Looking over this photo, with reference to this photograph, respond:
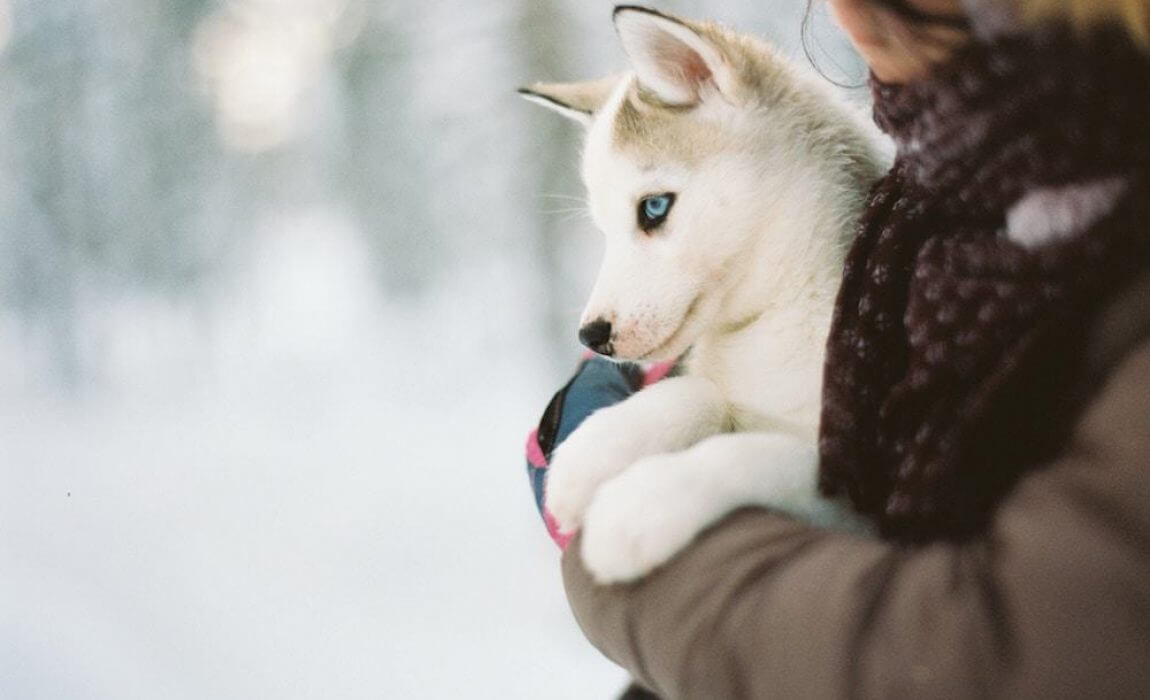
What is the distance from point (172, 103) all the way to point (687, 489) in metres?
1.91

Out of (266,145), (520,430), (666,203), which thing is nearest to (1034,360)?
(666,203)

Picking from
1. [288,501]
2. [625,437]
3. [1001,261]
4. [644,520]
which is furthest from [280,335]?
[1001,261]

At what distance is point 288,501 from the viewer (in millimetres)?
1923

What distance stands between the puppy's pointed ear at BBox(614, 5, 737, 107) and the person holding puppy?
0.30 metres

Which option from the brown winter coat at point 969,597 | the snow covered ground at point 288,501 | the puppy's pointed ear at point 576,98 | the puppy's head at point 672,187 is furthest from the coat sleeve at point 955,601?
the snow covered ground at point 288,501

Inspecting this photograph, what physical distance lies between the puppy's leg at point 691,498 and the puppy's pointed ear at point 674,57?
431 mm

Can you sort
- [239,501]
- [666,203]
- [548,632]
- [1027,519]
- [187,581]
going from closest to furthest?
[1027,519]
[666,203]
[548,632]
[187,581]
[239,501]

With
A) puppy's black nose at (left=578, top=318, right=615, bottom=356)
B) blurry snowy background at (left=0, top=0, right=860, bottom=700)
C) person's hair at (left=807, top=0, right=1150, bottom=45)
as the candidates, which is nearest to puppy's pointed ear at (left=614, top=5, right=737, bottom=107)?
puppy's black nose at (left=578, top=318, right=615, bottom=356)

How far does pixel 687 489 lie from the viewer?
0.55 metres

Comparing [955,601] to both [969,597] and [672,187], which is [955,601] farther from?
[672,187]

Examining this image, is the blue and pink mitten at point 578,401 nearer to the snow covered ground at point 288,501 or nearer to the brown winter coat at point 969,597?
the brown winter coat at point 969,597

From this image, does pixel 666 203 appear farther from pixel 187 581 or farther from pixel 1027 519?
pixel 187 581

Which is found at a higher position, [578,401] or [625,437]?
[625,437]

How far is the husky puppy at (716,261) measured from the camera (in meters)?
0.62
